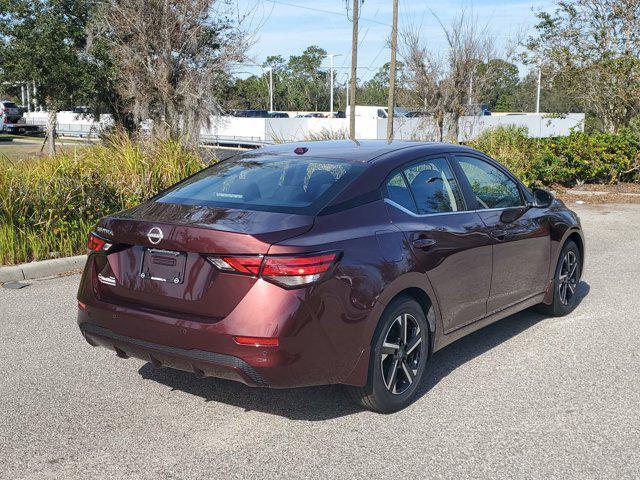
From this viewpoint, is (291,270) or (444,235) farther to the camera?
(444,235)

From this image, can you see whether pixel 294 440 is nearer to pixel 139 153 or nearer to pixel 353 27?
pixel 139 153

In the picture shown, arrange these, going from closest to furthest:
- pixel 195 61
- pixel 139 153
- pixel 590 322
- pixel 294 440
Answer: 1. pixel 294 440
2. pixel 590 322
3. pixel 139 153
4. pixel 195 61

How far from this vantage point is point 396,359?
443 centimetres

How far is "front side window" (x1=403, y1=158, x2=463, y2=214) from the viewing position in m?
4.86

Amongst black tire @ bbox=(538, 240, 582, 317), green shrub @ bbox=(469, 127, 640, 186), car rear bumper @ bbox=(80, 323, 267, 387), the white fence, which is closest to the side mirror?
black tire @ bbox=(538, 240, 582, 317)

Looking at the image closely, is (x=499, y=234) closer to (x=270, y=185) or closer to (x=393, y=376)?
(x=393, y=376)

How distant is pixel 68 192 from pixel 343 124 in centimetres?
1154

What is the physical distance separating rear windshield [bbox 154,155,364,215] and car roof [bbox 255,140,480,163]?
12 centimetres

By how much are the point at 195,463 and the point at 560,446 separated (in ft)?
6.56

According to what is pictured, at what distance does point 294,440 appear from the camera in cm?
407

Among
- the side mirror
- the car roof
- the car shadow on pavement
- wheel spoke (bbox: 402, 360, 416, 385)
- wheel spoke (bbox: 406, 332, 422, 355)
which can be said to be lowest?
the car shadow on pavement

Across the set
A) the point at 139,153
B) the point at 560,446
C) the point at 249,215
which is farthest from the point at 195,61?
the point at 560,446

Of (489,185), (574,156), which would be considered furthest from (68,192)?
(574,156)

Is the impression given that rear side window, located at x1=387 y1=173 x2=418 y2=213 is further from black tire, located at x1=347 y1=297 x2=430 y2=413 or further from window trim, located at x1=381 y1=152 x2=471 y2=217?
black tire, located at x1=347 y1=297 x2=430 y2=413
